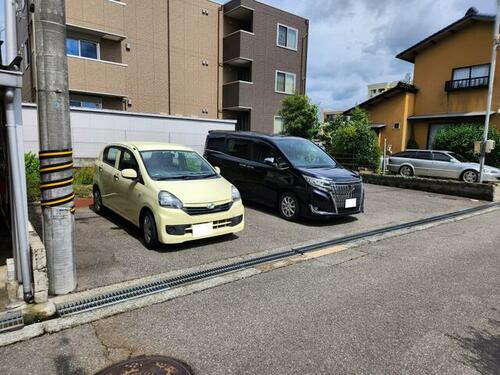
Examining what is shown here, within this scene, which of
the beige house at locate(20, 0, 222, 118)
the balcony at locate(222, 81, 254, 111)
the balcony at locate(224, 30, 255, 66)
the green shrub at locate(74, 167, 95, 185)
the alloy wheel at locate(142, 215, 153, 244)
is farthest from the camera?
the balcony at locate(222, 81, 254, 111)

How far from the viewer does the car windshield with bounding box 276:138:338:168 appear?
746 centimetres

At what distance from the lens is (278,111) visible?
792 inches

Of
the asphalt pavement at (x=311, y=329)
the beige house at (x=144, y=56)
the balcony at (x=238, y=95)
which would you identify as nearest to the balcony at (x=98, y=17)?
the beige house at (x=144, y=56)

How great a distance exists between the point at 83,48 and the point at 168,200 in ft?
42.5

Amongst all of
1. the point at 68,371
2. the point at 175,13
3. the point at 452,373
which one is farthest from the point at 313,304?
the point at 175,13

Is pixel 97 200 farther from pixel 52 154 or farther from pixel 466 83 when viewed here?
pixel 466 83

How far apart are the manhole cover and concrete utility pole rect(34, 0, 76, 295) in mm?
1470

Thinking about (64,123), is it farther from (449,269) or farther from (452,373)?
(449,269)

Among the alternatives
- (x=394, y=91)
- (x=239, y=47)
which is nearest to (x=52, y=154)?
(x=239, y=47)

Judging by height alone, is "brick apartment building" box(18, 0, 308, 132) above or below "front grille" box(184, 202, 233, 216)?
above

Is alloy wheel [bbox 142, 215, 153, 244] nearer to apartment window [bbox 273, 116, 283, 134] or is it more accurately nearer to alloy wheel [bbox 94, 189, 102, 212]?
alloy wheel [bbox 94, 189, 102, 212]

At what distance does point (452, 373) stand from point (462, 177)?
13.6 meters

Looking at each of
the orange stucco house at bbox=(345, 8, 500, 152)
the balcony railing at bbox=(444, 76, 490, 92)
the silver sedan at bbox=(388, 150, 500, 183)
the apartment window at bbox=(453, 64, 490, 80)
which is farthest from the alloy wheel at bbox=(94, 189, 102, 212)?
the apartment window at bbox=(453, 64, 490, 80)

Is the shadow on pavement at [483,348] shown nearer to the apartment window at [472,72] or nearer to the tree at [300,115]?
the tree at [300,115]
